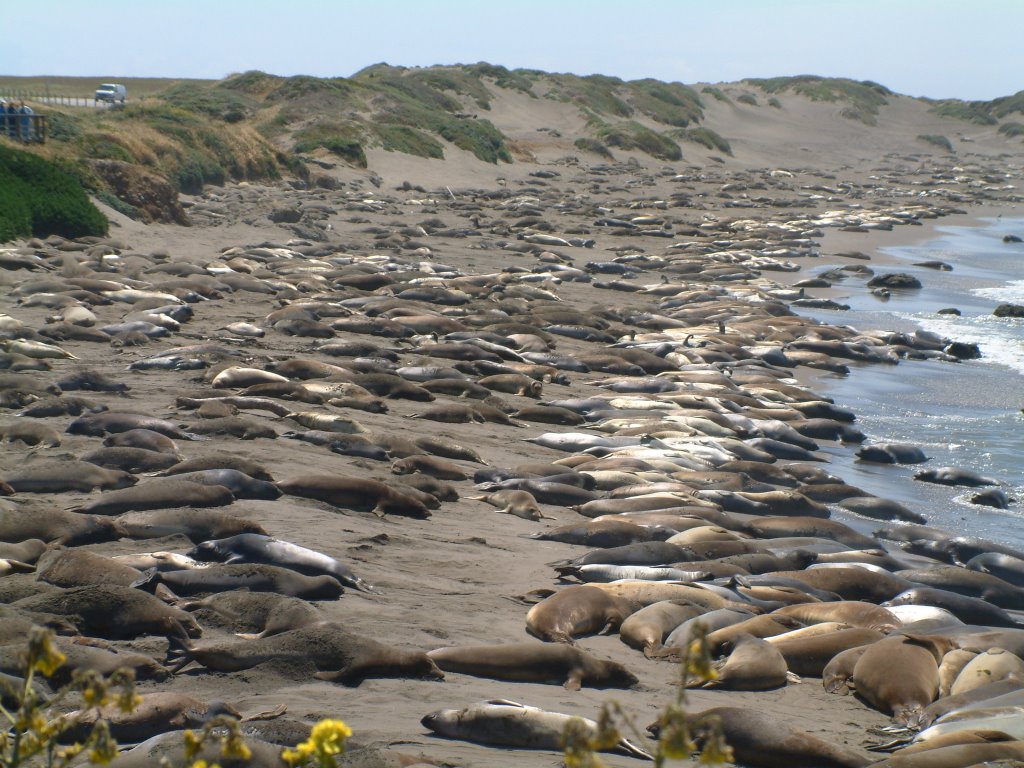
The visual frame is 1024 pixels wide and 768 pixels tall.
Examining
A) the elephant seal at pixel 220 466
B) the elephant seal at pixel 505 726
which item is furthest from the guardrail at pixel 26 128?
the elephant seal at pixel 505 726

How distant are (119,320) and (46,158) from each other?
9303 millimetres

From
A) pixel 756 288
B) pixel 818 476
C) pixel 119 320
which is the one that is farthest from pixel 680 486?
pixel 756 288

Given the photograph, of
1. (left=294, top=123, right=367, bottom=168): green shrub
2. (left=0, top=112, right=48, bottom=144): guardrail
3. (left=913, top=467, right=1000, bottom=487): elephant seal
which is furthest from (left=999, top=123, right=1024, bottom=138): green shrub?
(left=913, top=467, right=1000, bottom=487): elephant seal

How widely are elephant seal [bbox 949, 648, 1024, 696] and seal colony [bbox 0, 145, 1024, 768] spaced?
0.7 inches

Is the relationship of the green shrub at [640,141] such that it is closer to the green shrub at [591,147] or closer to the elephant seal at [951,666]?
the green shrub at [591,147]

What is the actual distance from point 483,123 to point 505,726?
40.1m

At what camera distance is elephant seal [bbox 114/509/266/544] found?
5.48 meters

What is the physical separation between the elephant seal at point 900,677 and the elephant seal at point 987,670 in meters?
0.10

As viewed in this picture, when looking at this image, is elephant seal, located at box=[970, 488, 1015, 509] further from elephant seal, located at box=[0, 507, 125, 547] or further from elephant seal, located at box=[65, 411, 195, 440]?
elephant seal, located at box=[0, 507, 125, 547]

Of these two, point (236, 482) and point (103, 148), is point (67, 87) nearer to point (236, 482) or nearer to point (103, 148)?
point (103, 148)

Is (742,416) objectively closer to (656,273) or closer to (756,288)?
(756,288)

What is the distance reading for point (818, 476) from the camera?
29.0 ft

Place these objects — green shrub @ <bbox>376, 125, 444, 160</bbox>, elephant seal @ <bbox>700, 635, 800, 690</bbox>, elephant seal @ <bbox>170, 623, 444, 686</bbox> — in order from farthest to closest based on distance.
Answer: green shrub @ <bbox>376, 125, 444, 160</bbox> < elephant seal @ <bbox>700, 635, 800, 690</bbox> < elephant seal @ <bbox>170, 623, 444, 686</bbox>

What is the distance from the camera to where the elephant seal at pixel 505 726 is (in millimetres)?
3664
